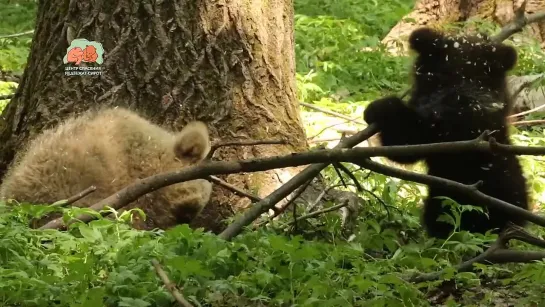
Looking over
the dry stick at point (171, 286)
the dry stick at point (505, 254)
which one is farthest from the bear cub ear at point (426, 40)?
the dry stick at point (171, 286)

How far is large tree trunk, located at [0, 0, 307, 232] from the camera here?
510 centimetres

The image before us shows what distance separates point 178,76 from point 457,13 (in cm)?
572

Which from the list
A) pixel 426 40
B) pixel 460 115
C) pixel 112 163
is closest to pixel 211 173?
pixel 112 163

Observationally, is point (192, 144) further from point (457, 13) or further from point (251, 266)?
point (457, 13)

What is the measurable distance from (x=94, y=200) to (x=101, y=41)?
4.16ft

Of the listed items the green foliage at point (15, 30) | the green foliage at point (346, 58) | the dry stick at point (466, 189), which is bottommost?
the green foliage at point (346, 58)

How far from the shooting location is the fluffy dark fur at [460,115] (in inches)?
197

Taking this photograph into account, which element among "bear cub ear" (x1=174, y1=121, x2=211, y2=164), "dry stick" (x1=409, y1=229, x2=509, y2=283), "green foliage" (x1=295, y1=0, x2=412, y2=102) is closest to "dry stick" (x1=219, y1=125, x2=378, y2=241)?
"bear cub ear" (x1=174, y1=121, x2=211, y2=164)

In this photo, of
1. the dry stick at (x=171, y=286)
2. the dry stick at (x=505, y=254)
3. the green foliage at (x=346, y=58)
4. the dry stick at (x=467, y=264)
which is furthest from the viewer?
the green foliage at (x=346, y=58)

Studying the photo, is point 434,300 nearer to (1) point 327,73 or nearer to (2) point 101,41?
(2) point 101,41

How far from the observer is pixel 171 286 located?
2650 mm

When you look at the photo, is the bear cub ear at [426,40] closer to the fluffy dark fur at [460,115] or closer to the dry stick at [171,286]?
the fluffy dark fur at [460,115]

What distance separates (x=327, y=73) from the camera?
9.66 m

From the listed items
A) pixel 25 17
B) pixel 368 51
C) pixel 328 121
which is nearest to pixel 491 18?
pixel 368 51
